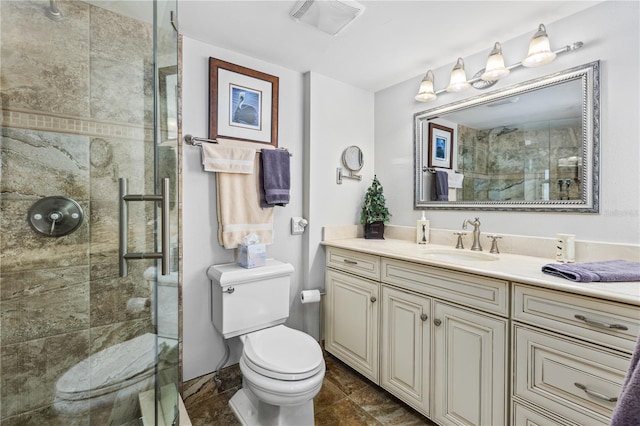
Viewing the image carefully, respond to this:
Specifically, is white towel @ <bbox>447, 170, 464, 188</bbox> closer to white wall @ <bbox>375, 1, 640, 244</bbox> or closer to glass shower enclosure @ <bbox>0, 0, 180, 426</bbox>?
white wall @ <bbox>375, 1, 640, 244</bbox>

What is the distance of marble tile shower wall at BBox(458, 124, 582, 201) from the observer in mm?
1535

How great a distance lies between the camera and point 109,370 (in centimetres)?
131

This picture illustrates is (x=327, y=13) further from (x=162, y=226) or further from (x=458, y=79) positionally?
(x=162, y=226)

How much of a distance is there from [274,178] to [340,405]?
4.72 ft

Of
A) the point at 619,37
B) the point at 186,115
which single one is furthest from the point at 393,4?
the point at 186,115

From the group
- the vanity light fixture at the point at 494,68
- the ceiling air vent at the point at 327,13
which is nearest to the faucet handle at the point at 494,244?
the vanity light fixture at the point at 494,68

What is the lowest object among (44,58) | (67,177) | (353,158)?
(67,177)

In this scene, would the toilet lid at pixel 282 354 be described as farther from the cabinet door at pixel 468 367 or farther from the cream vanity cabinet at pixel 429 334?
the cabinet door at pixel 468 367

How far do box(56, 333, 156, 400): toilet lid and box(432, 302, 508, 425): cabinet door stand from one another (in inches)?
52.3

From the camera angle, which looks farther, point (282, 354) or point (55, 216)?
point (282, 354)

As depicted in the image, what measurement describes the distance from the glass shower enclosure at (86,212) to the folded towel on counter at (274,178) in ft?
2.61

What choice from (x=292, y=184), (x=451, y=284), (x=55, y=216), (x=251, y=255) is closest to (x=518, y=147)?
(x=451, y=284)

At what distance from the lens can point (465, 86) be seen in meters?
1.86

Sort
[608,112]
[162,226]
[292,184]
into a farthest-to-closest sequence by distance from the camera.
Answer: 1. [292,184]
2. [608,112]
3. [162,226]
